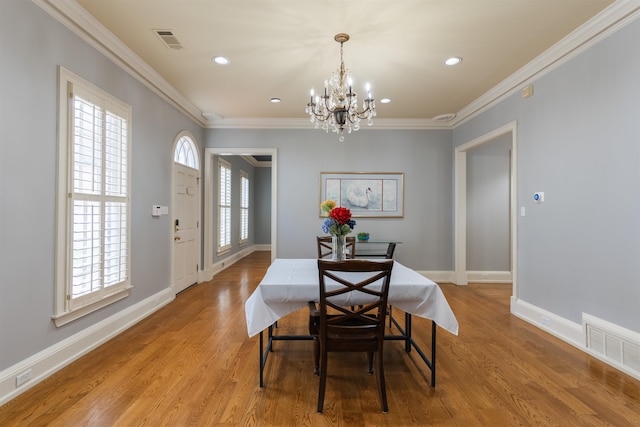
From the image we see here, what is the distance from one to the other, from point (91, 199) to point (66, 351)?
1.26 metres

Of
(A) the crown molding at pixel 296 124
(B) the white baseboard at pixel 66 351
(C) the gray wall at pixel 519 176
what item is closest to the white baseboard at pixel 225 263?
(C) the gray wall at pixel 519 176

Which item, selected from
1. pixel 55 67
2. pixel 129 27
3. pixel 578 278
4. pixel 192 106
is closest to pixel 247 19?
pixel 129 27

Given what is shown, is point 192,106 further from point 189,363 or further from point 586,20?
point 586,20

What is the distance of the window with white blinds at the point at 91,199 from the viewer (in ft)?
7.81

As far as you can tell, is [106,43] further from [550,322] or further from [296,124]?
[550,322]

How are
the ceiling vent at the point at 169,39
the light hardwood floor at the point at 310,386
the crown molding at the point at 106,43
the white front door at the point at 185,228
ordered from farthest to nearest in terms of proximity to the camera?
the white front door at the point at 185,228, the ceiling vent at the point at 169,39, the crown molding at the point at 106,43, the light hardwood floor at the point at 310,386

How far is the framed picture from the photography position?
5262 mm

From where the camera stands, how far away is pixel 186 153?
4.78m

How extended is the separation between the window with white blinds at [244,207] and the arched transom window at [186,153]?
306 centimetres

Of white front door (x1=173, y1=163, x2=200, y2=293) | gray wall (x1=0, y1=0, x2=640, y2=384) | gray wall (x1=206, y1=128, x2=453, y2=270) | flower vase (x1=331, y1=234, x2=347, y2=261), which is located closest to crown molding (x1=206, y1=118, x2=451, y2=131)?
gray wall (x1=206, y1=128, x2=453, y2=270)

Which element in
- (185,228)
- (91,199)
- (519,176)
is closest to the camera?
(91,199)

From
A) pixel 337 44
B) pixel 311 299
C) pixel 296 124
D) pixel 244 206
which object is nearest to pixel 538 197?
pixel 337 44

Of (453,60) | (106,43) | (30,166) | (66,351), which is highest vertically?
(453,60)

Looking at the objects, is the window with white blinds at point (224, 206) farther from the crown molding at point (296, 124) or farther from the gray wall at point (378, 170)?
the gray wall at point (378, 170)
